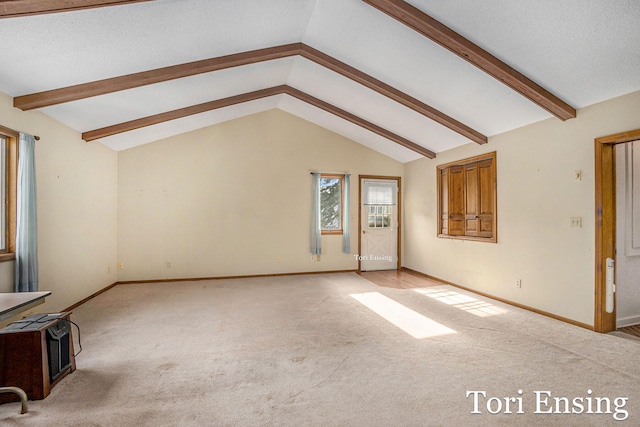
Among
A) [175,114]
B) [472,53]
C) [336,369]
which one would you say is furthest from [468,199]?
[175,114]

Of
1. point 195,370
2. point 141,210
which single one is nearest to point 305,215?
point 141,210

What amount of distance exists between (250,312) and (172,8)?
3.33m

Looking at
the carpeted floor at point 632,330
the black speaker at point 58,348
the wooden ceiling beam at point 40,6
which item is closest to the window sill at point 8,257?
the black speaker at point 58,348

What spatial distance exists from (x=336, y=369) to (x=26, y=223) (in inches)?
138

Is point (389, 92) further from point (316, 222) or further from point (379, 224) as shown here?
point (379, 224)

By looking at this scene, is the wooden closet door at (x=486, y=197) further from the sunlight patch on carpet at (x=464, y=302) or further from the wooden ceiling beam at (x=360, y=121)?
the wooden ceiling beam at (x=360, y=121)

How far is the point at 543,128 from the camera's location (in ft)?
12.1

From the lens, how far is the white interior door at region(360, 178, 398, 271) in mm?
6574

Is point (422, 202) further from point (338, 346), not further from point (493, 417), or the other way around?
point (493, 417)

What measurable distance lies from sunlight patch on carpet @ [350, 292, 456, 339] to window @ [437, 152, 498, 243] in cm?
186

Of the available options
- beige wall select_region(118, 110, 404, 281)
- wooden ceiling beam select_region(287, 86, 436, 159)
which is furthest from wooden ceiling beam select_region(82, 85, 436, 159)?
beige wall select_region(118, 110, 404, 281)

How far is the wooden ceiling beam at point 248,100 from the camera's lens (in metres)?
4.34

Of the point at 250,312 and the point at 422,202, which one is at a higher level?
the point at 422,202

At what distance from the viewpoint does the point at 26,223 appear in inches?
120
